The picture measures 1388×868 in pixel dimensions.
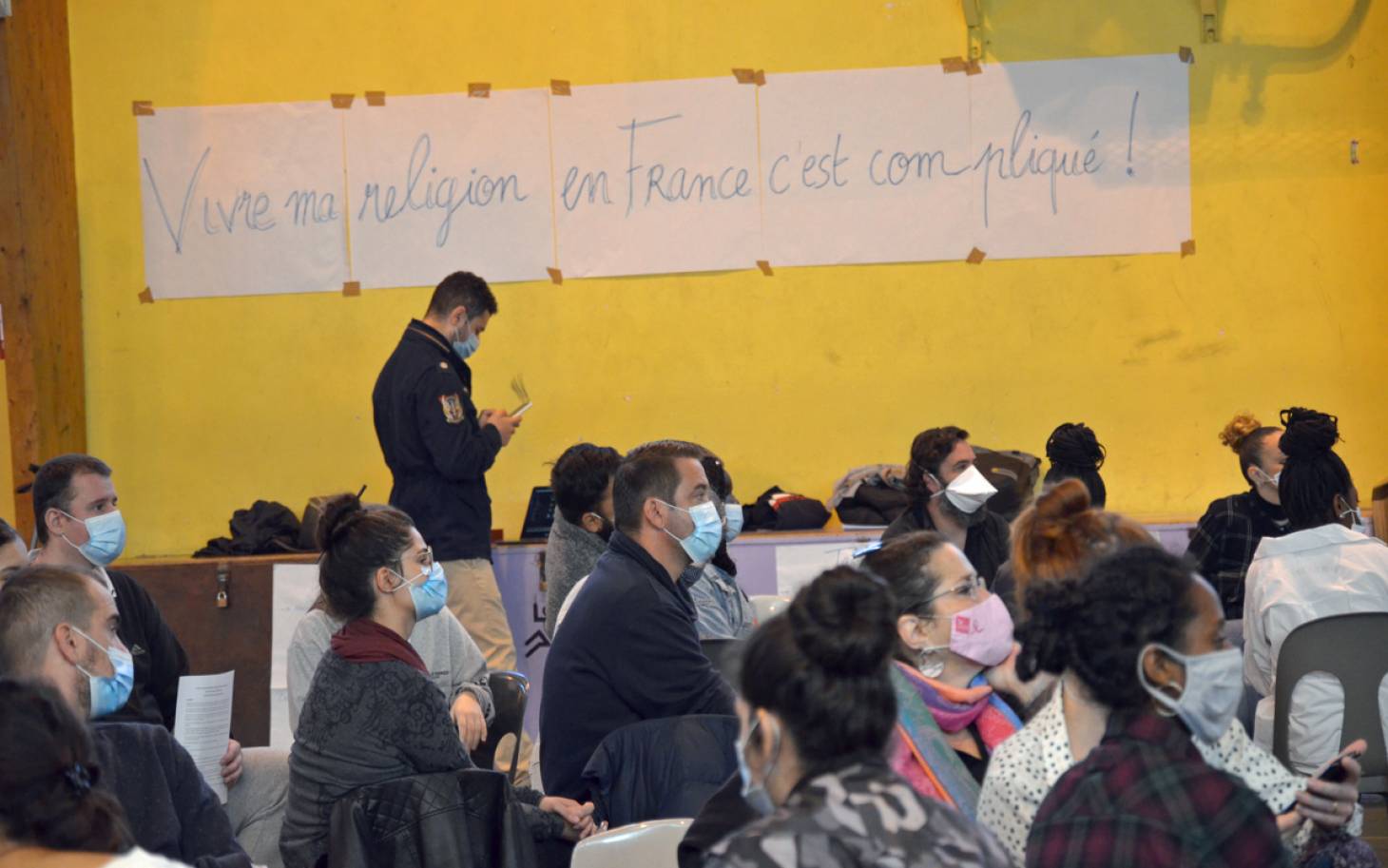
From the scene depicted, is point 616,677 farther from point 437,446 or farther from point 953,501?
point 437,446

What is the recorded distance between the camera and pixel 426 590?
336cm

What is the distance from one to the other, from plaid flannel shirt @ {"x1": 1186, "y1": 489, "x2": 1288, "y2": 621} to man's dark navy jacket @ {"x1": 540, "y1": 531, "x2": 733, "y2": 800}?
236 cm

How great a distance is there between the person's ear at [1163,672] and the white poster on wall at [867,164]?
433cm

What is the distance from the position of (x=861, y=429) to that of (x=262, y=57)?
9.66ft

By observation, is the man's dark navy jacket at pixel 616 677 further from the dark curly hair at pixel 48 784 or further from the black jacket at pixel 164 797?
the dark curly hair at pixel 48 784

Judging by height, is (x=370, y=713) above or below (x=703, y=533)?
below

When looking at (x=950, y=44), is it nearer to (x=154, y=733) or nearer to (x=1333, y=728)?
(x=1333, y=728)

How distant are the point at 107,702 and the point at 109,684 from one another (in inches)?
1.3

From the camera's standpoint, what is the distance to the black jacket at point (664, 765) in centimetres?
305

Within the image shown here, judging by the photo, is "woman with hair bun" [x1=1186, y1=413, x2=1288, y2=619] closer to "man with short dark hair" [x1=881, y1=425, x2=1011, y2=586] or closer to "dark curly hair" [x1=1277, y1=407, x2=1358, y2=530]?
"dark curly hair" [x1=1277, y1=407, x2=1358, y2=530]

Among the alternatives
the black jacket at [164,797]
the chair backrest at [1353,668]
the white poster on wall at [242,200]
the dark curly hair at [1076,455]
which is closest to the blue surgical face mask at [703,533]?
the black jacket at [164,797]

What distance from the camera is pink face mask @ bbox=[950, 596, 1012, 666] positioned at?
2922 mm

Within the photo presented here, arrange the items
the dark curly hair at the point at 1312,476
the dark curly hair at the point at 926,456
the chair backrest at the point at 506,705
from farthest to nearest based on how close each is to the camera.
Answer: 1. the dark curly hair at the point at 926,456
2. the dark curly hair at the point at 1312,476
3. the chair backrest at the point at 506,705

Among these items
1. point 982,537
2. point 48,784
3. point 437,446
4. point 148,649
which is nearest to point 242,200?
point 437,446
